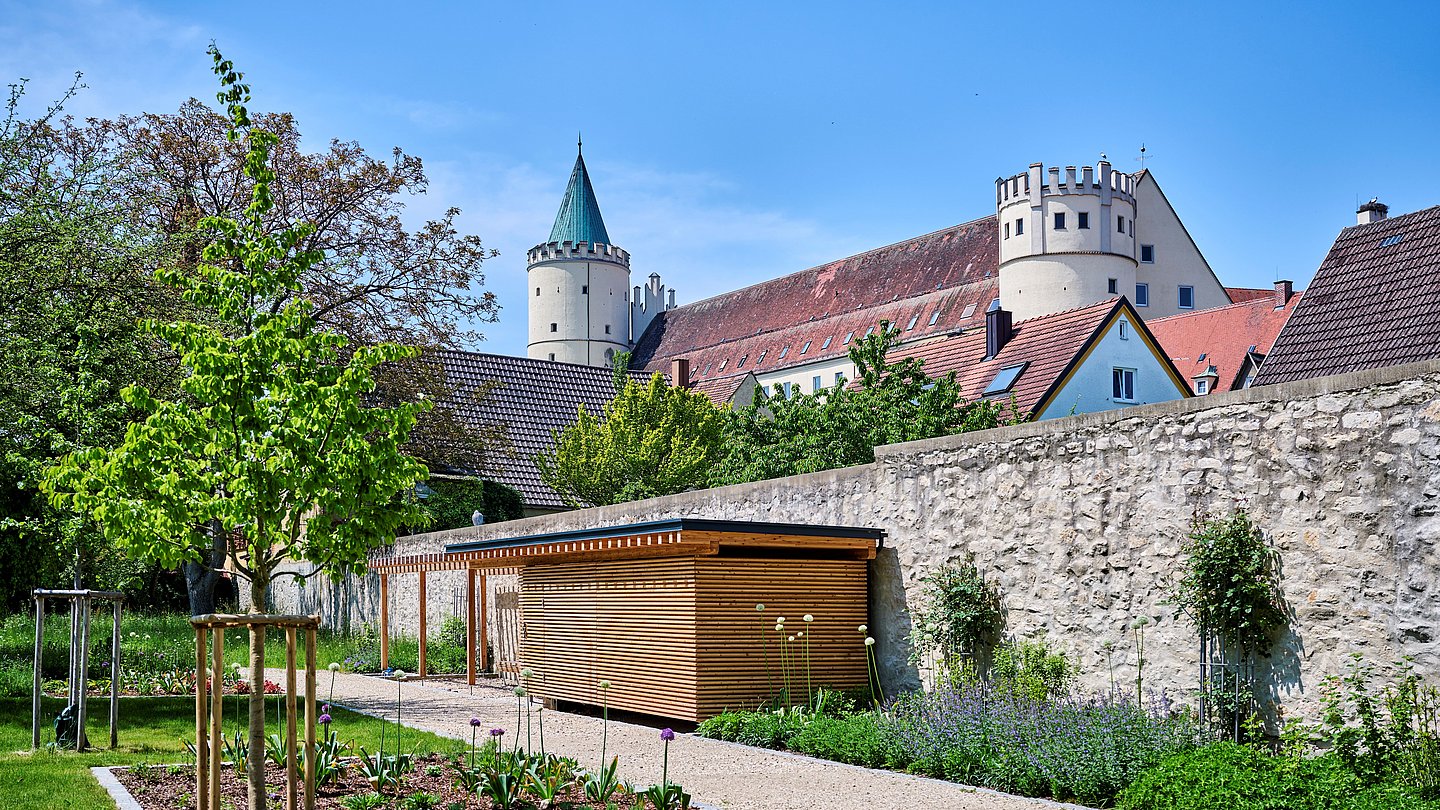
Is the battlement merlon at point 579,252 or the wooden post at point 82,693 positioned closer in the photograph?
→ the wooden post at point 82,693

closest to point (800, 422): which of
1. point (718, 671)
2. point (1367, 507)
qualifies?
point (718, 671)

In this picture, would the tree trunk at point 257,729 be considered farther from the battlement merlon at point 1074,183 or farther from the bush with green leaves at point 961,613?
the battlement merlon at point 1074,183

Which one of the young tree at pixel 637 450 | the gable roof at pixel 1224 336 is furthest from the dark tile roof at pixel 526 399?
the gable roof at pixel 1224 336

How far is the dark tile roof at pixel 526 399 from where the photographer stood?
109ft

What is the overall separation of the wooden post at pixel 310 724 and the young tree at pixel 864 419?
1587 cm

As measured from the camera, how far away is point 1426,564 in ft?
28.6

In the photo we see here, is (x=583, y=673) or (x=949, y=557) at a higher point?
(x=949, y=557)

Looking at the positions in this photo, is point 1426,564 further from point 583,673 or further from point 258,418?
point 583,673

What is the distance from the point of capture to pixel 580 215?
90312mm

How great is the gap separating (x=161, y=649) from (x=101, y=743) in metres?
8.72

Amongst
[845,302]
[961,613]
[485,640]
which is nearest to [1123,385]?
[485,640]

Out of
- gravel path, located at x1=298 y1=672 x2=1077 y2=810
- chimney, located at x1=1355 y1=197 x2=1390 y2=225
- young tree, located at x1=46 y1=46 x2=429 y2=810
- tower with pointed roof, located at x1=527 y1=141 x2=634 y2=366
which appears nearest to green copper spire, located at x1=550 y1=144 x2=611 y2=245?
tower with pointed roof, located at x1=527 y1=141 x2=634 y2=366

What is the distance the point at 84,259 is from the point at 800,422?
13.6 metres

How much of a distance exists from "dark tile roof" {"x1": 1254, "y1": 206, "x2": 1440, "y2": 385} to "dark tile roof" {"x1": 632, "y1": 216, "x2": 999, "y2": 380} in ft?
138
